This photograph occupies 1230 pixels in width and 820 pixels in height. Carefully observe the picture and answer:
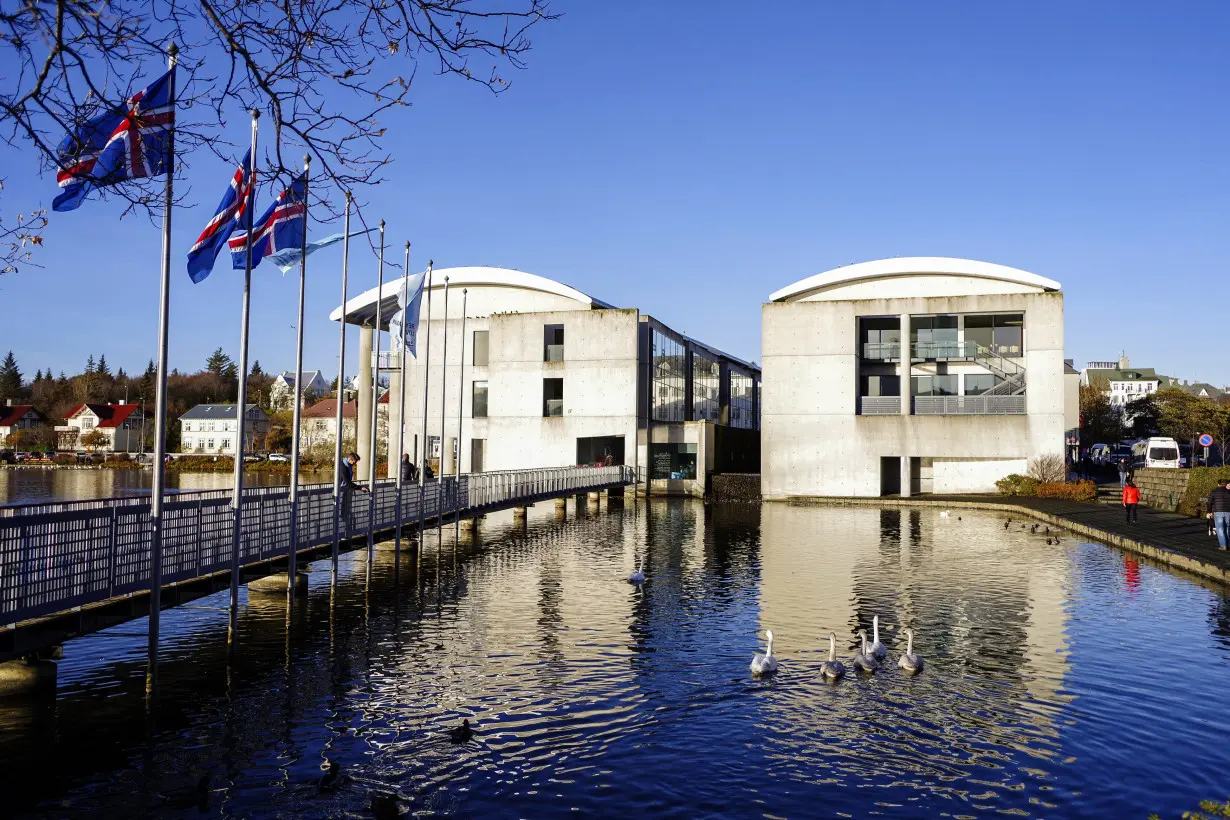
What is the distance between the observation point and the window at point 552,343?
61.5m

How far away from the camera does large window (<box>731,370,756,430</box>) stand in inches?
3292

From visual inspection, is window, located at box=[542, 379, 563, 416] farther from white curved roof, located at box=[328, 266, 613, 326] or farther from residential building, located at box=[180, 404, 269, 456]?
residential building, located at box=[180, 404, 269, 456]

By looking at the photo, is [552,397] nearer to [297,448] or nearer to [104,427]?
[297,448]

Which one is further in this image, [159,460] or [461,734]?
[159,460]

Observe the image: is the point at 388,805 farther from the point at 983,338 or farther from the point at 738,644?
the point at 983,338

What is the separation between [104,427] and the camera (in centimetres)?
13600

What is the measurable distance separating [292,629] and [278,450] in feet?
379

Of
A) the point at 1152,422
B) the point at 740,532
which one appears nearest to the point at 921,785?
the point at 740,532

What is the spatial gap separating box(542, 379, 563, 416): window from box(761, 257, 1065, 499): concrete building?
13069 mm

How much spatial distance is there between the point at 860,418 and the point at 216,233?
4454 cm

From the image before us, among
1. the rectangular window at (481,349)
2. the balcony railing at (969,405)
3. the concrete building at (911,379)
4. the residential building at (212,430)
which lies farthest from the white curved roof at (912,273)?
the residential building at (212,430)

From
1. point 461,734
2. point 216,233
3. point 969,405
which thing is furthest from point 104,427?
point 461,734

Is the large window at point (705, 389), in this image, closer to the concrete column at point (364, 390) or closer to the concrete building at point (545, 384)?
the concrete building at point (545, 384)

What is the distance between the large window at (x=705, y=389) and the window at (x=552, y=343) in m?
12.9
